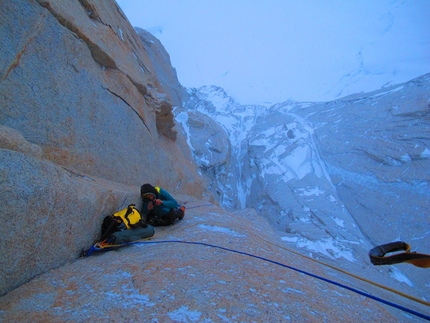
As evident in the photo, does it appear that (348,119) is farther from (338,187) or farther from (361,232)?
(361,232)

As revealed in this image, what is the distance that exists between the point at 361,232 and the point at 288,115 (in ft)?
45.1

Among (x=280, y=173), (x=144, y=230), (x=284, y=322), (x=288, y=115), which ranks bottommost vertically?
(x=284, y=322)

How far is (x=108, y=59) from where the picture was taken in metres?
4.71

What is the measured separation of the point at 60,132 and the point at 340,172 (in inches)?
692

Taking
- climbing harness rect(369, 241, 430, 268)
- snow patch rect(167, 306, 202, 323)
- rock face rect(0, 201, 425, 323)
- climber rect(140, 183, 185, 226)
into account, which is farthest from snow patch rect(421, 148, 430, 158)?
snow patch rect(167, 306, 202, 323)

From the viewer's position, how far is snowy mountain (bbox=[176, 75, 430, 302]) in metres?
12.7

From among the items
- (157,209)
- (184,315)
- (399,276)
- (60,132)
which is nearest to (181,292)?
(184,315)

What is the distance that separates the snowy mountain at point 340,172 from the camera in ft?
41.6

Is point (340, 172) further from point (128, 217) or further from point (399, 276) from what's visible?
point (128, 217)

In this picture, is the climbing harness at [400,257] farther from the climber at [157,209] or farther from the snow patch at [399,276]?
the snow patch at [399,276]

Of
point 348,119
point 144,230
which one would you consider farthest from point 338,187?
point 144,230

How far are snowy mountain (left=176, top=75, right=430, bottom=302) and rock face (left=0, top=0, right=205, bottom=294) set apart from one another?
9164 millimetres

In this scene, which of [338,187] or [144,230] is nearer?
[144,230]

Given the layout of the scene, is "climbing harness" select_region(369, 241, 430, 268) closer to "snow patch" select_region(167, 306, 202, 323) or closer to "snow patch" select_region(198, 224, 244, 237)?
"snow patch" select_region(167, 306, 202, 323)
